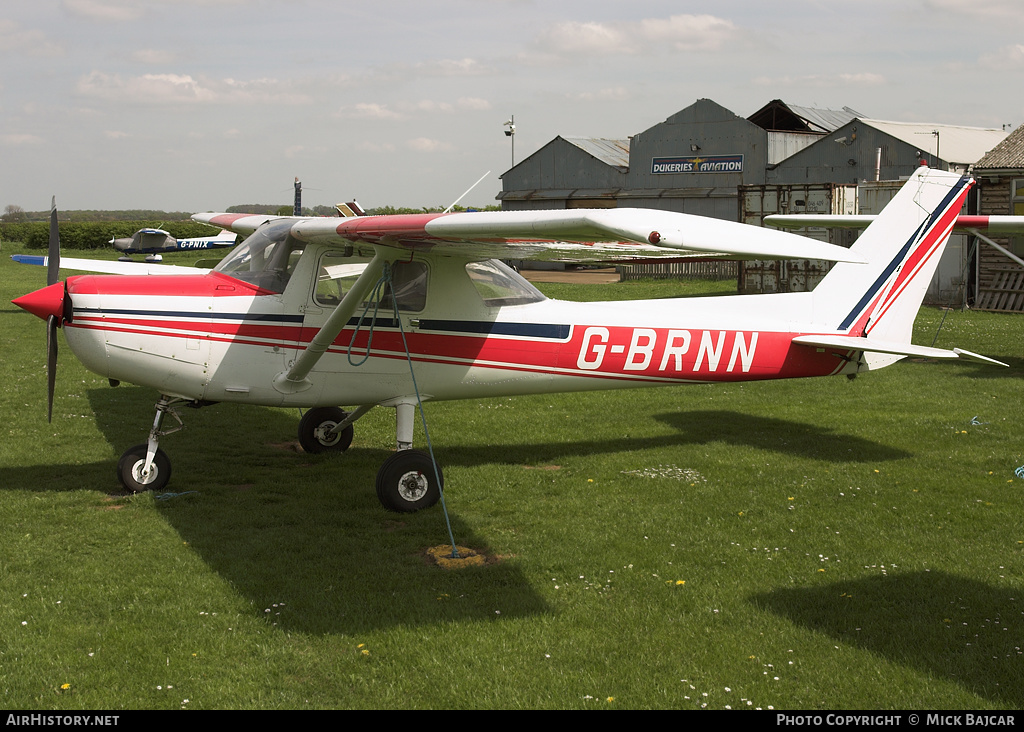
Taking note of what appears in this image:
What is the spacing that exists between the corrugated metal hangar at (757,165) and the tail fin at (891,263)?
1532 cm

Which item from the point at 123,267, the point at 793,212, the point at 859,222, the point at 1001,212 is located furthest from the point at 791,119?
the point at 123,267

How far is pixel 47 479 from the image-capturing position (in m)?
9.12

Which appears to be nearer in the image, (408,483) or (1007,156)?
(408,483)

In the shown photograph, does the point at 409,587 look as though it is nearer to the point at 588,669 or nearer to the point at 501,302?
the point at 588,669

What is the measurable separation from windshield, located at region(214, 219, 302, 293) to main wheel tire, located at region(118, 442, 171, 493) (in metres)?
1.91

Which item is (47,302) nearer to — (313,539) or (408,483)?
(313,539)

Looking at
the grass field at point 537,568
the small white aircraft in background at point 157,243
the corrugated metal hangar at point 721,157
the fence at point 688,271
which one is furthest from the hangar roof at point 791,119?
the grass field at point 537,568

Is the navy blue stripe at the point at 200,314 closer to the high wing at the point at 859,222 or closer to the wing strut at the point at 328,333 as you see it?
the wing strut at the point at 328,333

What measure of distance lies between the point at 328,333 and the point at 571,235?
3.32 metres

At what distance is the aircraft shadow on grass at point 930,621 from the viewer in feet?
16.7

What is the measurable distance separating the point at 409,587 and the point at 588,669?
1.73 meters

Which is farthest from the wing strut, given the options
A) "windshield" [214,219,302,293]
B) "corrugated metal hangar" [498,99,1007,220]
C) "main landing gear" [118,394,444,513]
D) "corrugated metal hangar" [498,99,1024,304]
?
"corrugated metal hangar" [498,99,1007,220]

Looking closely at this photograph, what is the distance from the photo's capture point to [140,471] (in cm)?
859

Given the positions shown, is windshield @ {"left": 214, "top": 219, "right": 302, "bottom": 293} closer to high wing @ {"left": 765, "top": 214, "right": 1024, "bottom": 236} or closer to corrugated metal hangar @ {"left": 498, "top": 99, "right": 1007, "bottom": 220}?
high wing @ {"left": 765, "top": 214, "right": 1024, "bottom": 236}
